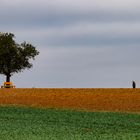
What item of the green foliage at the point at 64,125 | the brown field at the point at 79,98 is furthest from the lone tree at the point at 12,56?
the green foliage at the point at 64,125

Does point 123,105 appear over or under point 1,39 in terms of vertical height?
under

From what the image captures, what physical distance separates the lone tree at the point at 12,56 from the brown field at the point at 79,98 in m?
29.0

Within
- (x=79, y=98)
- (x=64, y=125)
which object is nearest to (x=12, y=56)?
(x=79, y=98)

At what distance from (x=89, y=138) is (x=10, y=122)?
1075 cm

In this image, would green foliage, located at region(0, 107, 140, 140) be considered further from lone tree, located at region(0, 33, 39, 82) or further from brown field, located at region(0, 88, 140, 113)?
lone tree, located at region(0, 33, 39, 82)

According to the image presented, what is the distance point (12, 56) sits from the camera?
9988 cm

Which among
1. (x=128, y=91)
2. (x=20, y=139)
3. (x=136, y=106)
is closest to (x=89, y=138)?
(x=20, y=139)

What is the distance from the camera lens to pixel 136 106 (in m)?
54.7

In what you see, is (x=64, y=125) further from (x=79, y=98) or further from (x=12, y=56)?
(x=12, y=56)

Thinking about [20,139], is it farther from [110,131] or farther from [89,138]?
[110,131]

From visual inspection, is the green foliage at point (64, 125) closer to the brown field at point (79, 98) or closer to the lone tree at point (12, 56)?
the brown field at point (79, 98)

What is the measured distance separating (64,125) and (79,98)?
2251 centimetres

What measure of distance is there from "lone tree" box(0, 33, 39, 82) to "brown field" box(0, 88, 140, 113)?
29.0 m

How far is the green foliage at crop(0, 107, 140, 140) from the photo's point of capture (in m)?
31.4
